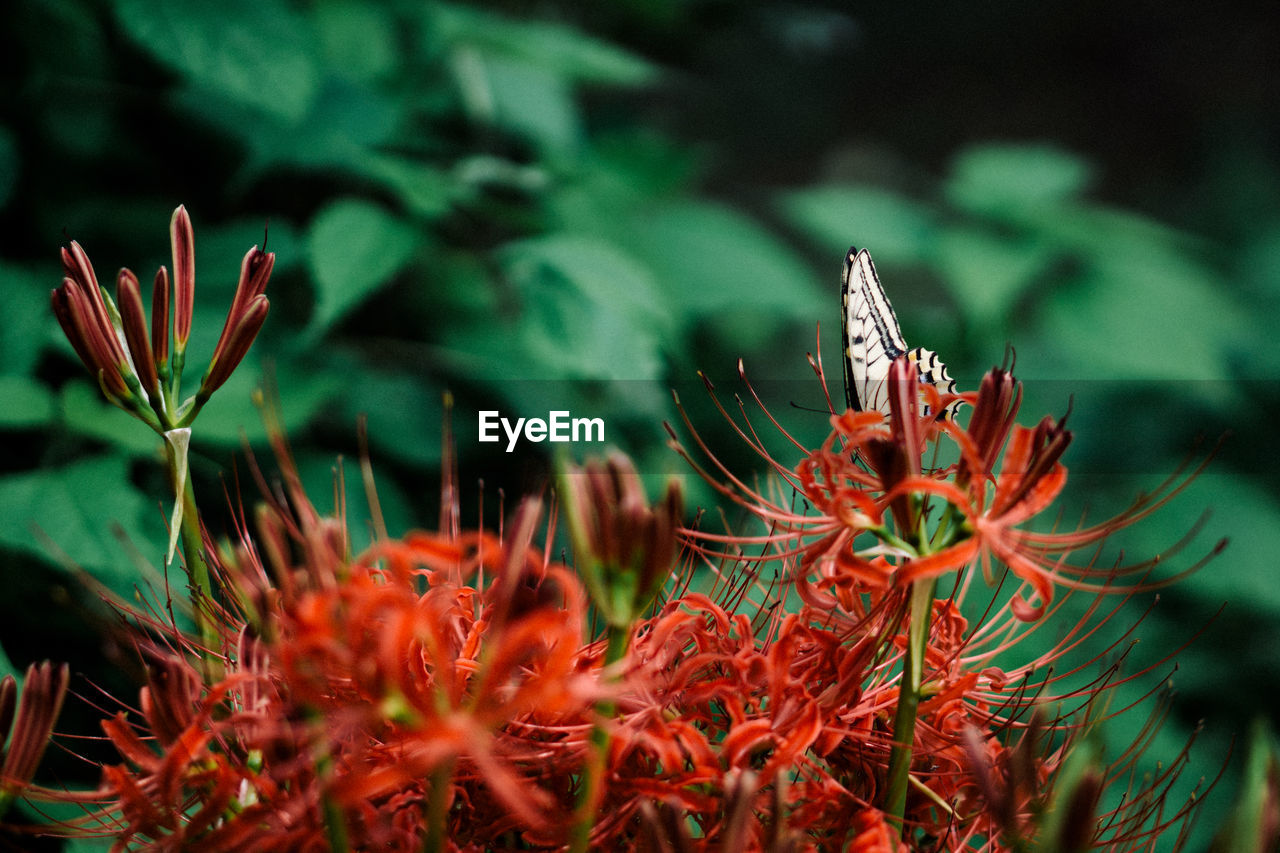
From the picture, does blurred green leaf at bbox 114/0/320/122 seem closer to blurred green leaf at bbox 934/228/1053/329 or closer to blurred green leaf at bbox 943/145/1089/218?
blurred green leaf at bbox 934/228/1053/329

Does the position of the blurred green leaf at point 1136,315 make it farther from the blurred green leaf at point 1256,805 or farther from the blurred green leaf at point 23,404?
the blurred green leaf at point 23,404

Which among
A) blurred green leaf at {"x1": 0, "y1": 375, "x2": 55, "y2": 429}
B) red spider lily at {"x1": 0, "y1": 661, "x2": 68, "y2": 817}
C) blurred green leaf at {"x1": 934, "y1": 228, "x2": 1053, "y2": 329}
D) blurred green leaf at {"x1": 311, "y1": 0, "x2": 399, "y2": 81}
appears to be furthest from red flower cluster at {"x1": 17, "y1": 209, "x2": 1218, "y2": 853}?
blurred green leaf at {"x1": 934, "y1": 228, "x2": 1053, "y2": 329}

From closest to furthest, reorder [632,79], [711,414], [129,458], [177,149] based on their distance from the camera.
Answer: [129,458], [177,149], [632,79], [711,414]

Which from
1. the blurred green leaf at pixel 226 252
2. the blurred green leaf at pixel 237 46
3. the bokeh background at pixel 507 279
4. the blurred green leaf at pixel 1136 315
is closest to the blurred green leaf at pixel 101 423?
the bokeh background at pixel 507 279

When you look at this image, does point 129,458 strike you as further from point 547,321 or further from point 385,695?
point 385,695

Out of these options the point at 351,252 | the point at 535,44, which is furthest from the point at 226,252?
the point at 535,44

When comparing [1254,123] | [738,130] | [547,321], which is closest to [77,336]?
[547,321]
